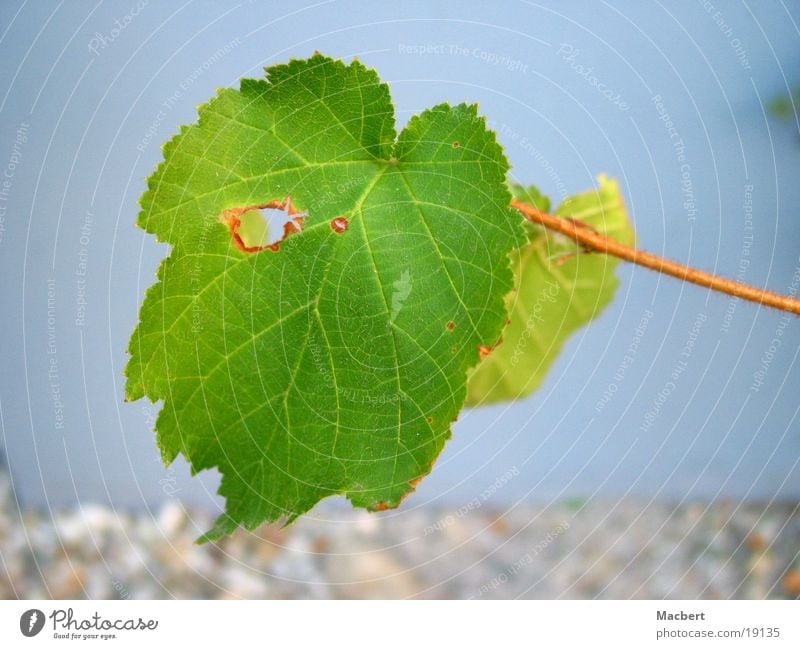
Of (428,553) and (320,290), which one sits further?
(428,553)

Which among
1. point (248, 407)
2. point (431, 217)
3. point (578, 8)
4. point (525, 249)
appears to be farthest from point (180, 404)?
point (578, 8)

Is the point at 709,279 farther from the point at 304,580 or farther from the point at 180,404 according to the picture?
the point at 304,580

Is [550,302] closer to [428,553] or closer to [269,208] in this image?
[269,208]

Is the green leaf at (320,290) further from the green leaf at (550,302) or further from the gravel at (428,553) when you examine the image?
the gravel at (428,553)
